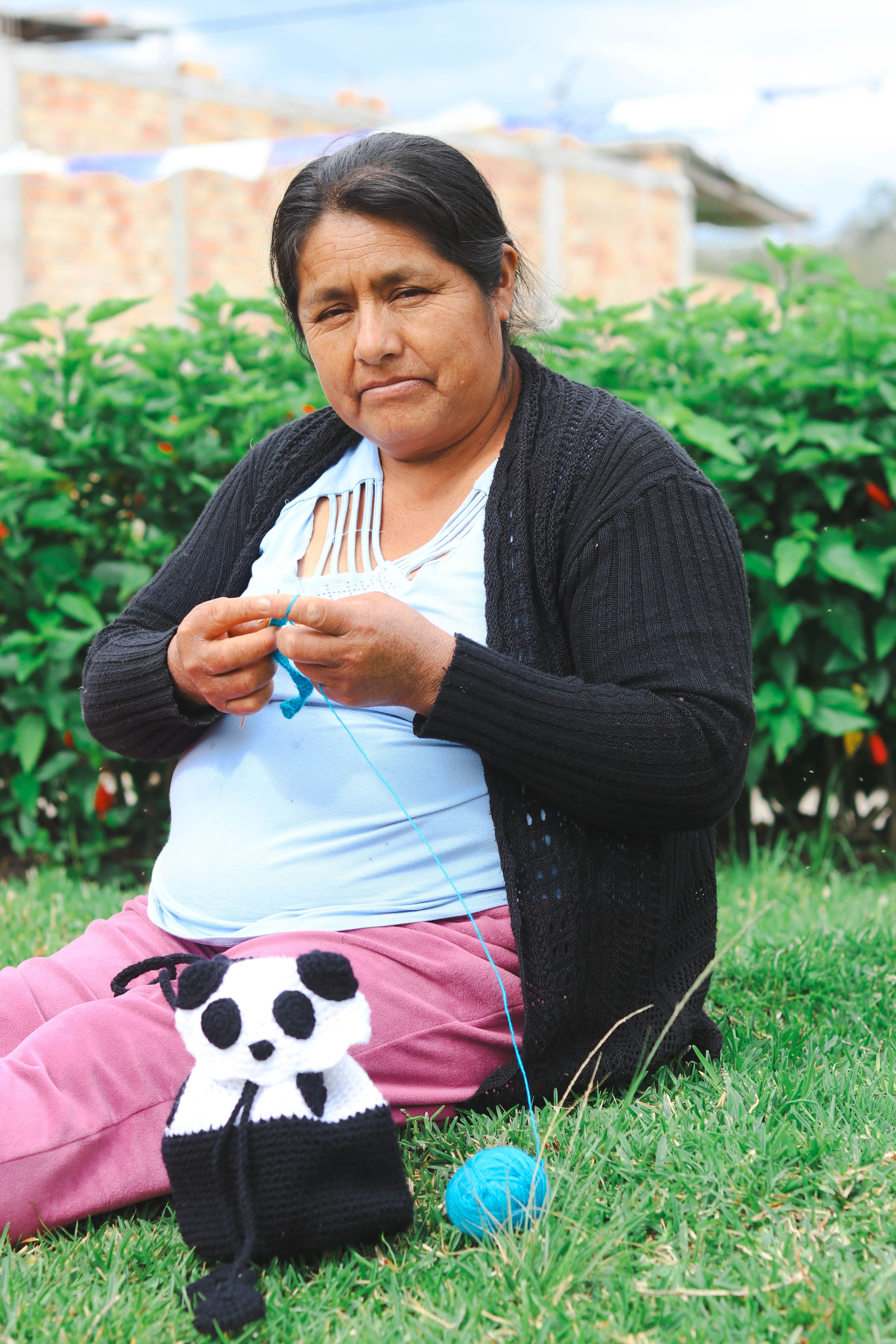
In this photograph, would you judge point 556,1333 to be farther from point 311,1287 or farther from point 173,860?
point 173,860

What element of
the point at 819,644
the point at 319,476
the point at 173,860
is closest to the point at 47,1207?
the point at 173,860

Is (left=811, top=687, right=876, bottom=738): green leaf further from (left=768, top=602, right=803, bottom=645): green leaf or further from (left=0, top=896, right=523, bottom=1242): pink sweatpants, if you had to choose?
(left=0, top=896, right=523, bottom=1242): pink sweatpants

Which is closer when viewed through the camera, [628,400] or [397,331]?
[397,331]

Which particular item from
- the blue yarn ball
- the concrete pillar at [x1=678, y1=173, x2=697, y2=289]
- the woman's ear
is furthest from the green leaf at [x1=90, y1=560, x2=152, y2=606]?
the concrete pillar at [x1=678, y1=173, x2=697, y2=289]

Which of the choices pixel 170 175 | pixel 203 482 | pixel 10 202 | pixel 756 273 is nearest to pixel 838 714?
pixel 756 273

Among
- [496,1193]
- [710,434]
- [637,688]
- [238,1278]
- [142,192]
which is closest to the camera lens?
[238,1278]

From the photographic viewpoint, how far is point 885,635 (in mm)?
3227

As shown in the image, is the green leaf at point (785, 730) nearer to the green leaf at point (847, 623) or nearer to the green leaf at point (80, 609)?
the green leaf at point (847, 623)

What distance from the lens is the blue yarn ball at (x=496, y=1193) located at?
4.92 feet

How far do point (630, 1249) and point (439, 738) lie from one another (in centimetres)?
68

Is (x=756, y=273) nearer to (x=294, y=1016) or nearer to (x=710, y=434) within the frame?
(x=710, y=434)

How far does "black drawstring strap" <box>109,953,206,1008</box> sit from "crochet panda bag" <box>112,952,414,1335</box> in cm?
26

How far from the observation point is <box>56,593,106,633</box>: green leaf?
3424mm

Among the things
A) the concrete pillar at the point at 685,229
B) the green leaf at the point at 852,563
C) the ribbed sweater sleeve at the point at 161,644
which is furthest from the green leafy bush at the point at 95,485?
the concrete pillar at the point at 685,229
